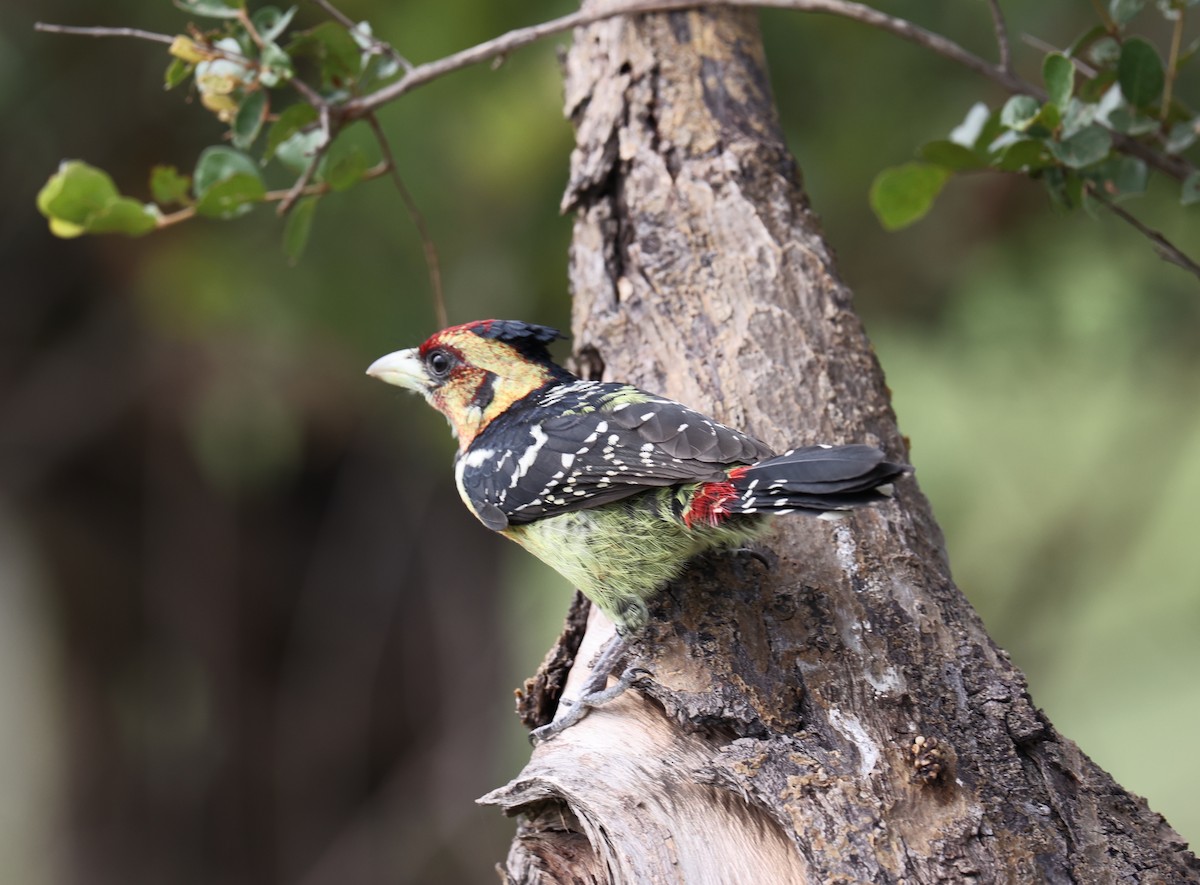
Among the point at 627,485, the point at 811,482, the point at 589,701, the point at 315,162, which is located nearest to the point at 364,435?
the point at 315,162

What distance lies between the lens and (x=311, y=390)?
17.6ft

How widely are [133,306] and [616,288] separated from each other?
123 inches

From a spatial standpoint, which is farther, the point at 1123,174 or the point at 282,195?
the point at 282,195

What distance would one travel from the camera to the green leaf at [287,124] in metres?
2.97

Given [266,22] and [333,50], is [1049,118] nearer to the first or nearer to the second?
[333,50]

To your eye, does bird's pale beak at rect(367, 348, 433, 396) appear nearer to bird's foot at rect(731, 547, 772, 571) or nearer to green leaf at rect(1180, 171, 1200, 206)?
bird's foot at rect(731, 547, 772, 571)

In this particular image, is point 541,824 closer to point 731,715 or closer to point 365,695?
point 731,715

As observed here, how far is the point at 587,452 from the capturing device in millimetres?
2469

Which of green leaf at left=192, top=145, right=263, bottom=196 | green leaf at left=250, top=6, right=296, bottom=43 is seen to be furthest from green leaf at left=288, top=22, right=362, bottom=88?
green leaf at left=192, top=145, right=263, bottom=196

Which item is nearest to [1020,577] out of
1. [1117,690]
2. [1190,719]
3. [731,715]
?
[1117,690]

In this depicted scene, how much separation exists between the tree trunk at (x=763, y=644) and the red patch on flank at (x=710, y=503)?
0.57 feet

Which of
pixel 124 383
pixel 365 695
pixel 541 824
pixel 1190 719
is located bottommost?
pixel 541 824

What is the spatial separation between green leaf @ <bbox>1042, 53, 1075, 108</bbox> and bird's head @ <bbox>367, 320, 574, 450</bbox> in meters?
1.25

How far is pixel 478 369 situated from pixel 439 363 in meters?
0.12
